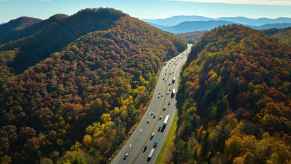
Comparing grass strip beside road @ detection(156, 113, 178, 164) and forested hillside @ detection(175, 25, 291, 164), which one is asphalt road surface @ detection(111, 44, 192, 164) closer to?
grass strip beside road @ detection(156, 113, 178, 164)

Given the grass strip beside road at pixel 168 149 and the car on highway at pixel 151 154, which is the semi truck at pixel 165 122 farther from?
the car on highway at pixel 151 154

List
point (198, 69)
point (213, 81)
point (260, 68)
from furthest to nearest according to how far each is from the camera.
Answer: point (198, 69) < point (213, 81) < point (260, 68)

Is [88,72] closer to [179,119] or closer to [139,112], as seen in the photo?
[139,112]

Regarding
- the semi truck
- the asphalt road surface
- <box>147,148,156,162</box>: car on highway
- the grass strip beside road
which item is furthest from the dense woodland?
the grass strip beside road

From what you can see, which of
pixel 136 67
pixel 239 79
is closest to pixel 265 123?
pixel 239 79

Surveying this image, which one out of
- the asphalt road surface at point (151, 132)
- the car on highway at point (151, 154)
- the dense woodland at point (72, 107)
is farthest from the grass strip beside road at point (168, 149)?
the dense woodland at point (72, 107)

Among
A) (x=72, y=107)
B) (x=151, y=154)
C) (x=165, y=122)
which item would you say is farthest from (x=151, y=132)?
(x=72, y=107)

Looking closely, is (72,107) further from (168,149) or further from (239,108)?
(239,108)
